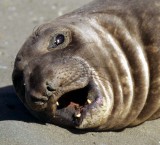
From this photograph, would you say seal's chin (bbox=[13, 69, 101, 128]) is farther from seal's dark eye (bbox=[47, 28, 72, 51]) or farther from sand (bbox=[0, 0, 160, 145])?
seal's dark eye (bbox=[47, 28, 72, 51])

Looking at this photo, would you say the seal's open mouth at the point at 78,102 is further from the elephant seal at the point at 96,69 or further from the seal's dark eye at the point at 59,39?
the seal's dark eye at the point at 59,39

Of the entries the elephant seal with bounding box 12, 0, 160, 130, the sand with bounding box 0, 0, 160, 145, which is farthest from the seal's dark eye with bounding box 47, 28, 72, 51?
the sand with bounding box 0, 0, 160, 145

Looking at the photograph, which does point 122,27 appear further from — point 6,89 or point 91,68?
point 6,89

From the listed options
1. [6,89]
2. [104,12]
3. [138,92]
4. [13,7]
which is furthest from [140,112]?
[13,7]

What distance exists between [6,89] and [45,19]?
2387mm

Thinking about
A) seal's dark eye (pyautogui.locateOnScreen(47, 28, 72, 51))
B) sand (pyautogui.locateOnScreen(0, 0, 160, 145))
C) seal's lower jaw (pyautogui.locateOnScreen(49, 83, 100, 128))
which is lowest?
sand (pyautogui.locateOnScreen(0, 0, 160, 145))

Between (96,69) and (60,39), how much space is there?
1.04ft

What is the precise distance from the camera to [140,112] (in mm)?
4359

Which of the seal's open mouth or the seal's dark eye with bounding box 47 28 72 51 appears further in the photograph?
the seal's dark eye with bounding box 47 28 72 51

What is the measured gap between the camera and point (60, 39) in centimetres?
424

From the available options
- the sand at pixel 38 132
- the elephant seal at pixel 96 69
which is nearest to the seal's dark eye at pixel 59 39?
the elephant seal at pixel 96 69

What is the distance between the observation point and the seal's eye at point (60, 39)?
4.21 m

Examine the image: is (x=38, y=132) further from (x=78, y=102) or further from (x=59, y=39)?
(x=59, y=39)

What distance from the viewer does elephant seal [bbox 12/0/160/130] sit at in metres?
4.05
